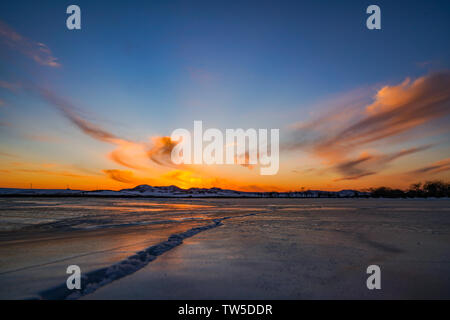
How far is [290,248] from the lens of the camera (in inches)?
333

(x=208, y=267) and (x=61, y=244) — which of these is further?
(x=61, y=244)

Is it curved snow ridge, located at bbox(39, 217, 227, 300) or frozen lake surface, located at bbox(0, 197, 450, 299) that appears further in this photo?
frozen lake surface, located at bbox(0, 197, 450, 299)

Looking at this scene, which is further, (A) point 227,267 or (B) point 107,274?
(A) point 227,267

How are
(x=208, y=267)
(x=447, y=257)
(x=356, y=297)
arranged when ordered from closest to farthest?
1. (x=356, y=297)
2. (x=208, y=267)
3. (x=447, y=257)

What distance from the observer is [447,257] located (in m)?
7.29

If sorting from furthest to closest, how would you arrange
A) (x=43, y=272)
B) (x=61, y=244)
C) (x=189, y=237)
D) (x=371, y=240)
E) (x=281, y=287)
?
(x=189, y=237), (x=371, y=240), (x=61, y=244), (x=43, y=272), (x=281, y=287)

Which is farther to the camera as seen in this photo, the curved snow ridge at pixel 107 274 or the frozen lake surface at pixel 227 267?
the frozen lake surface at pixel 227 267
